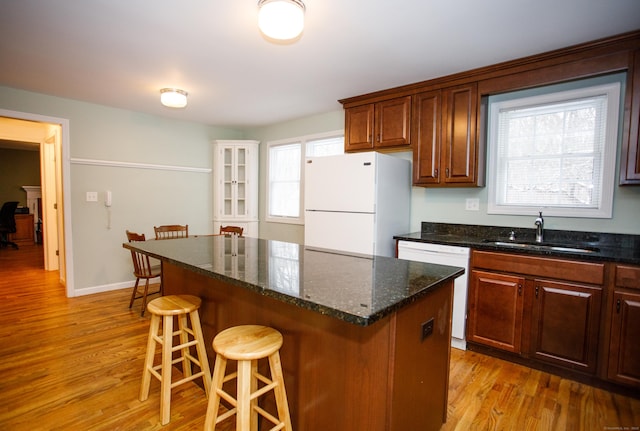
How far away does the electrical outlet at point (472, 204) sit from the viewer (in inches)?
116

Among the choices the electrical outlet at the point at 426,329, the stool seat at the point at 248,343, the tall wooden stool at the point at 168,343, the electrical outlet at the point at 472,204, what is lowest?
the tall wooden stool at the point at 168,343

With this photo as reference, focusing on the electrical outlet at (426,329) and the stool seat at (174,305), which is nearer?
the electrical outlet at (426,329)

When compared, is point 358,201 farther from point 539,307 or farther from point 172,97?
point 172,97

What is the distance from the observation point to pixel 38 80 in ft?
10.1

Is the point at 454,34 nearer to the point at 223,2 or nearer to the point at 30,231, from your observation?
the point at 223,2

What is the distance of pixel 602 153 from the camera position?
2395 millimetres

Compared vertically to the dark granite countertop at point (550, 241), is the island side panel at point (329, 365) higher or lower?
lower

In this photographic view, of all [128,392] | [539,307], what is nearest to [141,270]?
[128,392]

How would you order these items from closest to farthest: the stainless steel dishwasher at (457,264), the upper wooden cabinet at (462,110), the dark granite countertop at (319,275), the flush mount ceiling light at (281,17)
Answer: the dark granite countertop at (319,275) < the flush mount ceiling light at (281,17) < the upper wooden cabinet at (462,110) < the stainless steel dishwasher at (457,264)

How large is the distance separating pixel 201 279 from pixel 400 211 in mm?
1972

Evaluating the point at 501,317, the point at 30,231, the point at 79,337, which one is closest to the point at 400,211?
the point at 501,317

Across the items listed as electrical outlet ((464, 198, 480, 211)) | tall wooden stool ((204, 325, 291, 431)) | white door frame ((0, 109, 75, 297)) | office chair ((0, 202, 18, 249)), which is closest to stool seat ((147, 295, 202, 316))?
tall wooden stool ((204, 325, 291, 431))

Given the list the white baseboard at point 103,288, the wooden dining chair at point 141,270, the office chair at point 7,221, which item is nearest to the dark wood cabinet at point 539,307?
the wooden dining chair at point 141,270

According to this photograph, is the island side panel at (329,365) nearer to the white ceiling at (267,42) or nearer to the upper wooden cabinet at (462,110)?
the white ceiling at (267,42)
